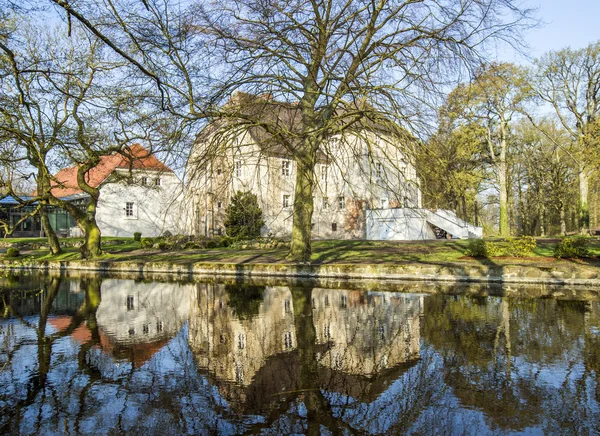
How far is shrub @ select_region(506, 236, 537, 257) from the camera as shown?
16688 millimetres

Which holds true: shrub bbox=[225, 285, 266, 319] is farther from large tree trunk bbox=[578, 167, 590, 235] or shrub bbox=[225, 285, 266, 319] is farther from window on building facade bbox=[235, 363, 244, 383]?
large tree trunk bbox=[578, 167, 590, 235]

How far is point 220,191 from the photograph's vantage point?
46.5ft

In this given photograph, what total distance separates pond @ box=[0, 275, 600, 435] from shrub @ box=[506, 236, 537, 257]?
6540 millimetres

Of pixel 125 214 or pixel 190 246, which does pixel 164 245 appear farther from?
pixel 125 214

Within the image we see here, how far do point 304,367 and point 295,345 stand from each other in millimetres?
1069

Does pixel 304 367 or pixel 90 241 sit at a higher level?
pixel 90 241

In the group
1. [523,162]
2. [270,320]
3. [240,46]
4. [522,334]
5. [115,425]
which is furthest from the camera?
[523,162]

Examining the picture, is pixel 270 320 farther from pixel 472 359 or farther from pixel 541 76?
pixel 541 76

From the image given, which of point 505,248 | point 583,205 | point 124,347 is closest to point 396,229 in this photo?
point 583,205

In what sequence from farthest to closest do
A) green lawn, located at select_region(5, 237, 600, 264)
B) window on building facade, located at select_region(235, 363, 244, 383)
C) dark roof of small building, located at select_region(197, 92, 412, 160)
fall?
green lawn, located at select_region(5, 237, 600, 264) → dark roof of small building, located at select_region(197, 92, 412, 160) → window on building facade, located at select_region(235, 363, 244, 383)

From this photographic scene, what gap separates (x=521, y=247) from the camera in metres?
16.6

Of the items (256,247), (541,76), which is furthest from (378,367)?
(541,76)

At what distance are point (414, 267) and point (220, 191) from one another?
6229 mm

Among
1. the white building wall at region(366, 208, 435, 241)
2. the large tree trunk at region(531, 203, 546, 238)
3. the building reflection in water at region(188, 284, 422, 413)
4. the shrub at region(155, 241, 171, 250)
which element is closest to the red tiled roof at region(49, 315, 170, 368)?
the building reflection in water at region(188, 284, 422, 413)
